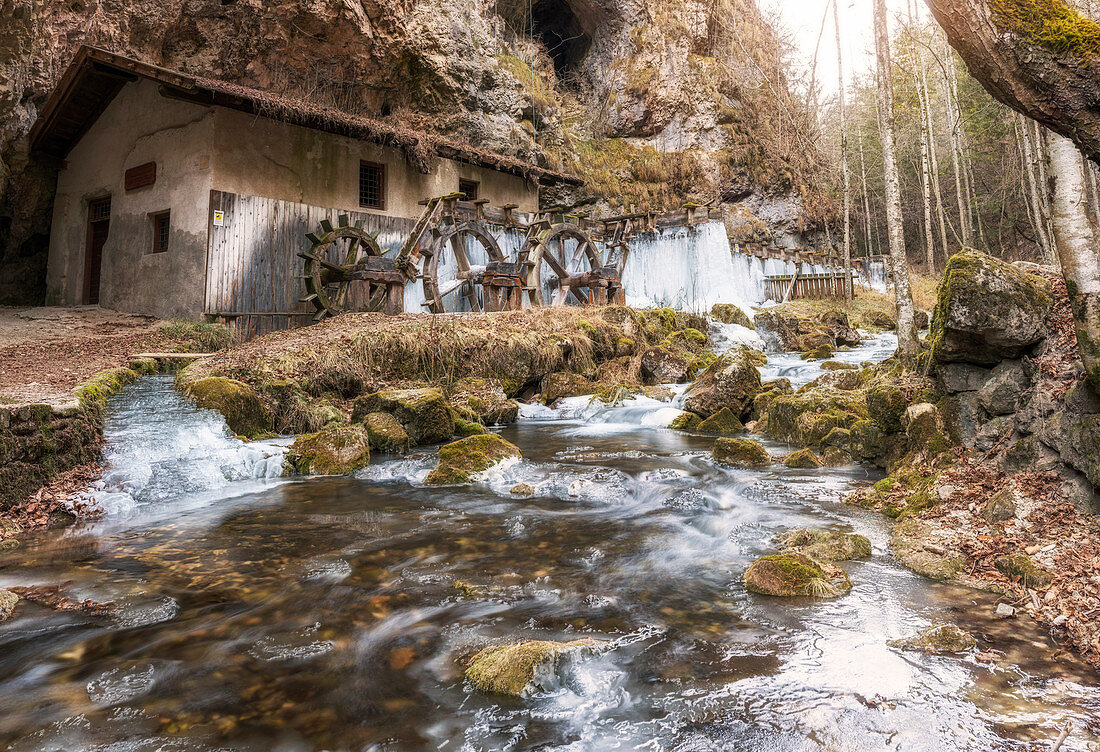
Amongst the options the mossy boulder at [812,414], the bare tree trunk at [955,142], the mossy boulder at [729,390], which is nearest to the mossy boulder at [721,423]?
the mossy boulder at [729,390]

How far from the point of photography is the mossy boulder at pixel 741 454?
7.13 meters

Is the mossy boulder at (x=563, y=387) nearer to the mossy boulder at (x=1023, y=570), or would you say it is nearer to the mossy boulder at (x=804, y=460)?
the mossy boulder at (x=804, y=460)

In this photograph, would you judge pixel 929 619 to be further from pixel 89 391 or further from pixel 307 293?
pixel 307 293

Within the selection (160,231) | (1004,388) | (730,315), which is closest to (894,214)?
(1004,388)

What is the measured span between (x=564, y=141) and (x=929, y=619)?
956 inches

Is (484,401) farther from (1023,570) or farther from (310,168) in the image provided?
(1023,570)

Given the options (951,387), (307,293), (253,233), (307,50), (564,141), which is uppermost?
(564,141)

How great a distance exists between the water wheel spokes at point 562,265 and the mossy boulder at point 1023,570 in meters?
14.4

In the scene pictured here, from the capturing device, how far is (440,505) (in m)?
5.73

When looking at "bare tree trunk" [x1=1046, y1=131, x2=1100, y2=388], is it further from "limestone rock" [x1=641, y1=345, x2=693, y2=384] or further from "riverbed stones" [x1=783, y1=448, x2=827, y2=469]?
"limestone rock" [x1=641, y1=345, x2=693, y2=384]

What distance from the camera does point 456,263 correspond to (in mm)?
16750

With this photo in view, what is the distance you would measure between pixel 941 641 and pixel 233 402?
765 cm

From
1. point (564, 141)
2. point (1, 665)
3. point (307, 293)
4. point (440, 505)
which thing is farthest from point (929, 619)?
point (564, 141)

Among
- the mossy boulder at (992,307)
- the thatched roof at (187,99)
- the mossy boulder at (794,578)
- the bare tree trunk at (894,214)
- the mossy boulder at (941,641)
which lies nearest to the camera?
the mossy boulder at (941,641)
